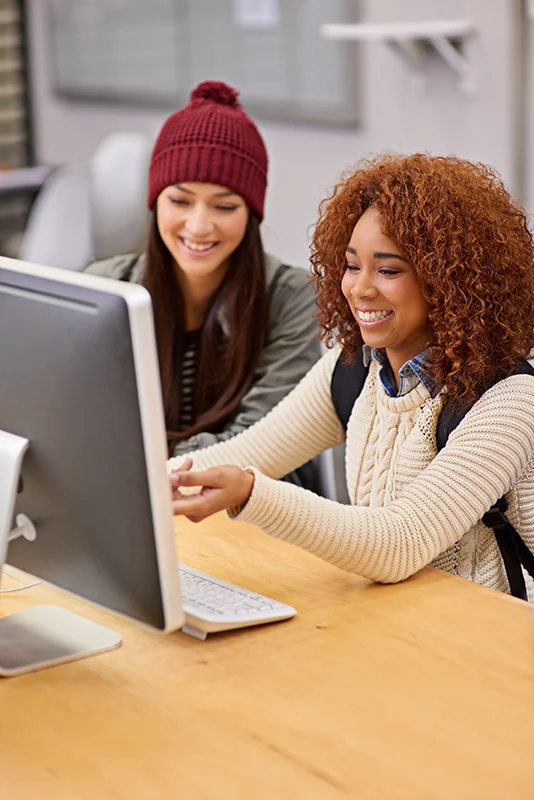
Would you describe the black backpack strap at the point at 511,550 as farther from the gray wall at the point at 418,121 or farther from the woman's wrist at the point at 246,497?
the gray wall at the point at 418,121

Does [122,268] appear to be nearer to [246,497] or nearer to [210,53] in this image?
[246,497]

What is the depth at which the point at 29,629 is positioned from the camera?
1.30m

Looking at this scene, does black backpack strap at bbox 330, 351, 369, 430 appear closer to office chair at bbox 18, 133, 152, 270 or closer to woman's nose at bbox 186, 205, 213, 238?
woman's nose at bbox 186, 205, 213, 238

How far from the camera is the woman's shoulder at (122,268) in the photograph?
2.31 m

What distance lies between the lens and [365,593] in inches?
54.3

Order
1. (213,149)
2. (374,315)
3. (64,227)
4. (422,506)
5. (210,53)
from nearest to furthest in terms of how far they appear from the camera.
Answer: (422,506) < (374,315) < (213,149) < (64,227) < (210,53)

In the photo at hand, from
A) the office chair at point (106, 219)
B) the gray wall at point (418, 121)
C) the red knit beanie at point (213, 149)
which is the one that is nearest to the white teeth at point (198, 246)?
the red knit beanie at point (213, 149)

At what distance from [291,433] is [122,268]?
74cm

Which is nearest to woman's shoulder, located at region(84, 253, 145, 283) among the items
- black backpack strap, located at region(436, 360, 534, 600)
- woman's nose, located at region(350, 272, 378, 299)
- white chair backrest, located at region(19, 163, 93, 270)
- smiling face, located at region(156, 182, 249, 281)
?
smiling face, located at region(156, 182, 249, 281)

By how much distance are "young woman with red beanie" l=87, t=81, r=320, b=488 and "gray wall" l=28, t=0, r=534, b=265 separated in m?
0.42

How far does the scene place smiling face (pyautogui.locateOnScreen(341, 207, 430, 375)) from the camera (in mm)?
1491

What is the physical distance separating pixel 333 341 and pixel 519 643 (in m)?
0.65

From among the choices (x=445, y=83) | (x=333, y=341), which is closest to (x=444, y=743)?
(x=333, y=341)

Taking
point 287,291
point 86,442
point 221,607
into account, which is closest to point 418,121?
point 287,291
